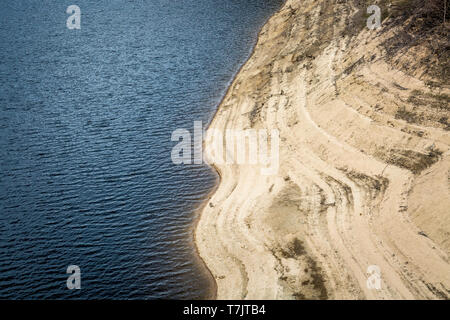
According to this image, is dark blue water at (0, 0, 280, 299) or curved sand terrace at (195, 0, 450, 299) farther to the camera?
dark blue water at (0, 0, 280, 299)

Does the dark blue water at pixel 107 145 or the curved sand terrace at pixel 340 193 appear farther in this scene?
the dark blue water at pixel 107 145

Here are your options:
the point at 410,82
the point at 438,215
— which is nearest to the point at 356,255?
the point at 438,215

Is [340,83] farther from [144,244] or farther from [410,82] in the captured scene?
[144,244]
